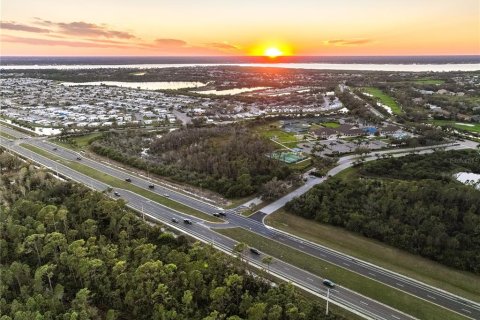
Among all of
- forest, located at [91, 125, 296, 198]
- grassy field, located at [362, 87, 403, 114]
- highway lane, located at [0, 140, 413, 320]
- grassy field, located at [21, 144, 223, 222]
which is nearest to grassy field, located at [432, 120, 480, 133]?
grassy field, located at [362, 87, 403, 114]

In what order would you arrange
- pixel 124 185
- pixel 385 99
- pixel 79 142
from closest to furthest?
pixel 124 185, pixel 79 142, pixel 385 99

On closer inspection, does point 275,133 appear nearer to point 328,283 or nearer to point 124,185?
point 124,185

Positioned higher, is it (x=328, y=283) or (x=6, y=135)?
(x=6, y=135)

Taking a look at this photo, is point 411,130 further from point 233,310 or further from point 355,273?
point 233,310

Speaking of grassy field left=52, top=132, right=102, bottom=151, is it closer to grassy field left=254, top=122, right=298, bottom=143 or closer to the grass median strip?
the grass median strip

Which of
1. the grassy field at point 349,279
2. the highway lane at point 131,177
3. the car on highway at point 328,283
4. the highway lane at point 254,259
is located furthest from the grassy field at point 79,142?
the car on highway at point 328,283

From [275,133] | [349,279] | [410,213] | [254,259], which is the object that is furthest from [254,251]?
[275,133]
